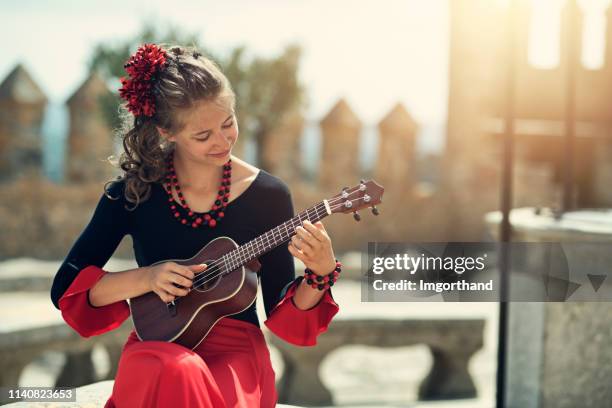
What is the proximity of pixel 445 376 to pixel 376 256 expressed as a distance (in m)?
3.48

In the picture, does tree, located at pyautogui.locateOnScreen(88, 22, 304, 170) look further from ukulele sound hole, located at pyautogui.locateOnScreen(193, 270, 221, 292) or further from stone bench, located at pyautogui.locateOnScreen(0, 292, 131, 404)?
ukulele sound hole, located at pyautogui.locateOnScreen(193, 270, 221, 292)

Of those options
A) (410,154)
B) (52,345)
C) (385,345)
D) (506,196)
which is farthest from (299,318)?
(410,154)

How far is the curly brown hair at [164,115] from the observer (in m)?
2.33

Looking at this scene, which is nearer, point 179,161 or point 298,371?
point 179,161

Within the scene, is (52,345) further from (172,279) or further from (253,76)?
(253,76)

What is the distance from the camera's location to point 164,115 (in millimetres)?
2383

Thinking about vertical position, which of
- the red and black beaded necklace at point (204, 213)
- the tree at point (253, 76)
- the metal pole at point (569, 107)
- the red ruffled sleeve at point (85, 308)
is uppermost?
the tree at point (253, 76)

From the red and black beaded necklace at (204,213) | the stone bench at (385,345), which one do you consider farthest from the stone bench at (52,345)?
the red and black beaded necklace at (204,213)

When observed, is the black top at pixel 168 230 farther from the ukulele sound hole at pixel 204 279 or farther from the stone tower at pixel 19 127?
the stone tower at pixel 19 127

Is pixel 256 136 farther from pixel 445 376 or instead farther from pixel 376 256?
pixel 376 256

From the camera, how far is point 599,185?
14.6 m

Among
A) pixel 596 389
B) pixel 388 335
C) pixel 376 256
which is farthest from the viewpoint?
pixel 388 335

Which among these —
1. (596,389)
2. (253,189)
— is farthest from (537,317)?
(253,189)

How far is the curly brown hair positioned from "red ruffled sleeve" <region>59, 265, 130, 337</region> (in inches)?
9.9
